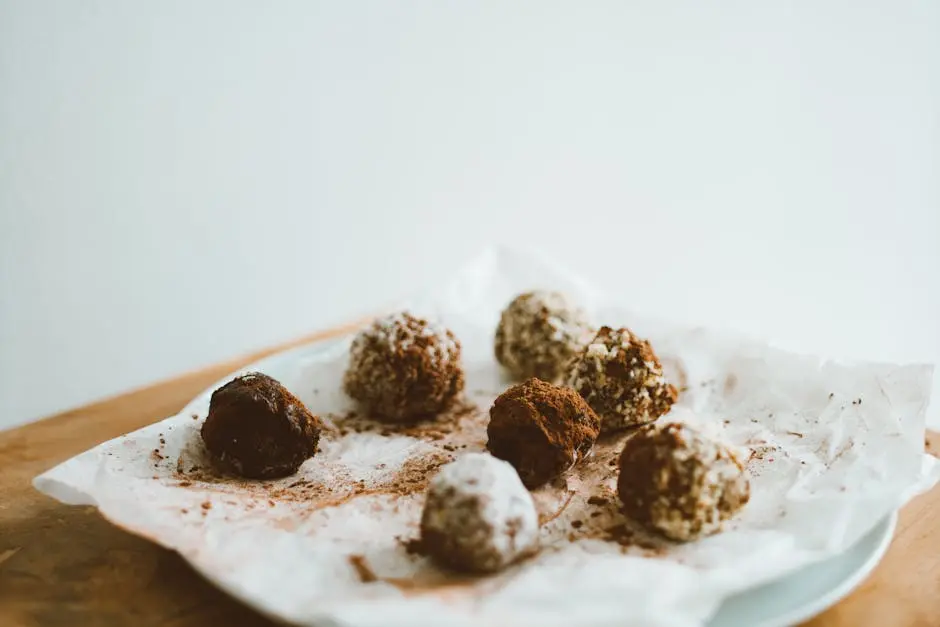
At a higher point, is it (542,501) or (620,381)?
(620,381)

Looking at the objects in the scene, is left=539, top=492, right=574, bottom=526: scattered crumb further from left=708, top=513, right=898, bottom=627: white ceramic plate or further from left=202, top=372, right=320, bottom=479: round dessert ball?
left=202, top=372, right=320, bottom=479: round dessert ball

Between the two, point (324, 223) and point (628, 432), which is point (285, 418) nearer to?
point (628, 432)

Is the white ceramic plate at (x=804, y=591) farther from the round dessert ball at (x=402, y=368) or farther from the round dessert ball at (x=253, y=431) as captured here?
the round dessert ball at (x=402, y=368)

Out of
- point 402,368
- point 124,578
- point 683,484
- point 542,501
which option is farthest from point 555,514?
point 124,578

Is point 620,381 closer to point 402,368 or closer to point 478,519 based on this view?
point 402,368

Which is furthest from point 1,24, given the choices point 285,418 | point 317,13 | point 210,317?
point 285,418
